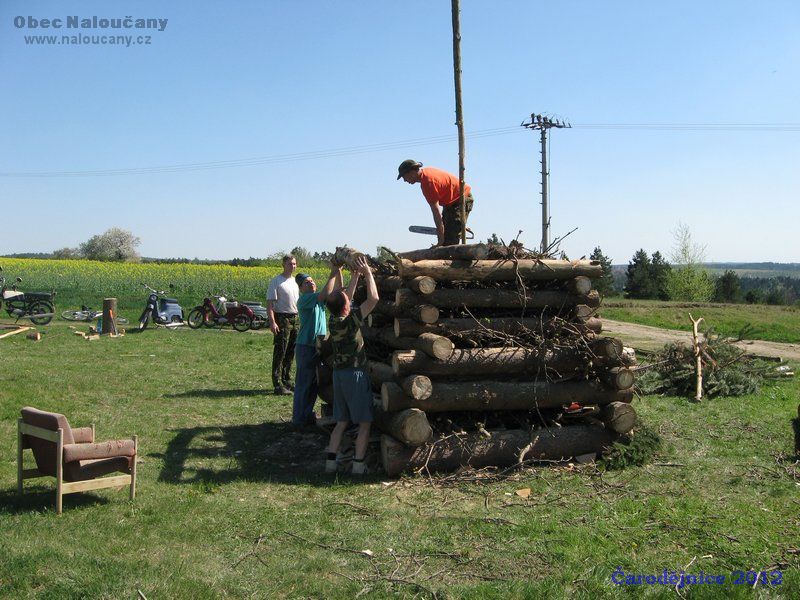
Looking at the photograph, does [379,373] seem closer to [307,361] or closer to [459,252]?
[307,361]

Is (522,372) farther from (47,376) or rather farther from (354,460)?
(47,376)

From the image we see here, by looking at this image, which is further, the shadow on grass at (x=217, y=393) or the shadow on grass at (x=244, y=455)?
the shadow on grass at (x=217, y=393)

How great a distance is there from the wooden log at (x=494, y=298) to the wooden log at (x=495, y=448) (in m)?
1.41

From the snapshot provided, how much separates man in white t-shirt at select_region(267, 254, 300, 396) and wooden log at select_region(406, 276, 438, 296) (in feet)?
14.0

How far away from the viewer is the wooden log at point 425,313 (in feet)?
25.6

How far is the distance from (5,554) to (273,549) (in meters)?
1.79

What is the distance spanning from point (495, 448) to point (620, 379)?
163 centimetres

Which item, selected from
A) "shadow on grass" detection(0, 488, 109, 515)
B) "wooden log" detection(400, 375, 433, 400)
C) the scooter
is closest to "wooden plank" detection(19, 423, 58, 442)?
"shadow on grass" detection(0, 488, 109, 515)

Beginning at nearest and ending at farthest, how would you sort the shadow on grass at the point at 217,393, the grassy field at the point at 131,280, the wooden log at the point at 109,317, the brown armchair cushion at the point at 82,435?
the brown armchair cushion at the point at 82,435, the shadow on grass at the point at 217,393, the wooden log at the point at 109,317, the grassy field at the point at 131,280

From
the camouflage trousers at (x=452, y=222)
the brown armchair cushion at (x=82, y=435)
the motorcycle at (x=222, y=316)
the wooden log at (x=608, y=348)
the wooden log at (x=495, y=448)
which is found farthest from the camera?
the motorcycle at (x=222, y=316)

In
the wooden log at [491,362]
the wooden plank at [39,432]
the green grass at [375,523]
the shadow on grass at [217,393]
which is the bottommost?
the green grass at [375,523]

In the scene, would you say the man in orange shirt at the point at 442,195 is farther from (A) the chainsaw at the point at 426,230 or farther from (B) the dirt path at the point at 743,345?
(B) the dirt path at the point at 743,345

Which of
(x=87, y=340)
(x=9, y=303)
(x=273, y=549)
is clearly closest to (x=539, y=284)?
(x=273, y=549)

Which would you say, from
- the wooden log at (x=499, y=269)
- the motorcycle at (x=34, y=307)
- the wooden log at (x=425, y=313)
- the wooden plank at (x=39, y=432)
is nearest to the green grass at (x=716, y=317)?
the wooden log at (x=499, y=269)
